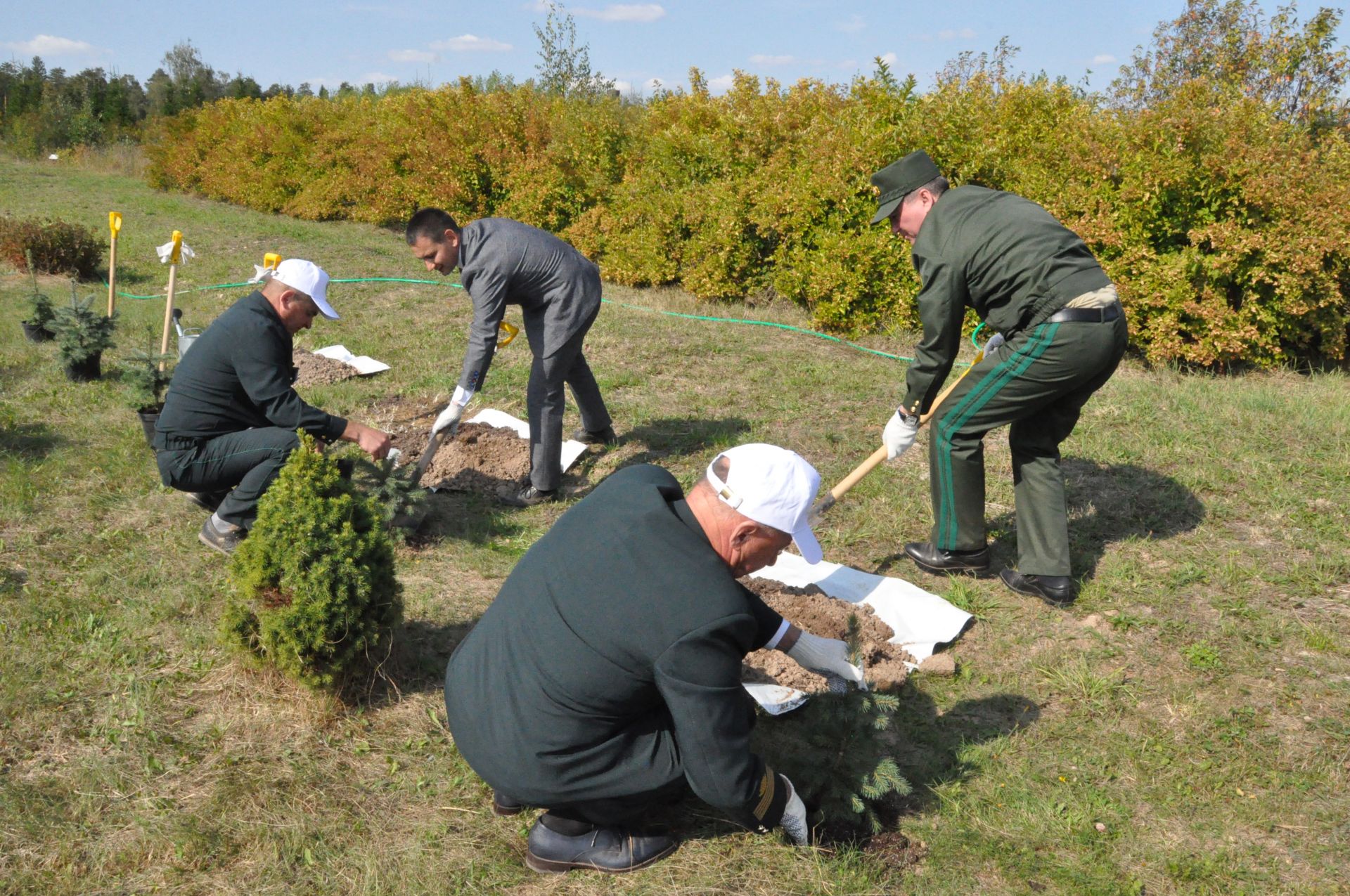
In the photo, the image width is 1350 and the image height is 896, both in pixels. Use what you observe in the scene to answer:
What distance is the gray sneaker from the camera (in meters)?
4.32

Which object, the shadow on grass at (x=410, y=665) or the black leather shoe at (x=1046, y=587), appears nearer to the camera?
the shadow on grass at (x=410, y=665)

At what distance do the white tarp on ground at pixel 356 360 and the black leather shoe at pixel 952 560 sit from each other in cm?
510

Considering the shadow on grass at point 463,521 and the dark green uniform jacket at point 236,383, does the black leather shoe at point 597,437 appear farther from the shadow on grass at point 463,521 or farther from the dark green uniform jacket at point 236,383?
the dark green uniform jacket at point 236,383

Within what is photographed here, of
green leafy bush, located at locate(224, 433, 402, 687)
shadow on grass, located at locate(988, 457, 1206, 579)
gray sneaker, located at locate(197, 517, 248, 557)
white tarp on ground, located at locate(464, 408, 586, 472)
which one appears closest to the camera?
green leafy bush, located at locate(224, 433, 402, 687)

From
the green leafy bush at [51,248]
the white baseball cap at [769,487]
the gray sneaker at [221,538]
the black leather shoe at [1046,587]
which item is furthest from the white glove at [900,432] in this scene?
the green leafy bush at [51,248]

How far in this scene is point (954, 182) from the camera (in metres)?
8.20

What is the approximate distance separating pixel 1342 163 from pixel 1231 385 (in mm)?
1972

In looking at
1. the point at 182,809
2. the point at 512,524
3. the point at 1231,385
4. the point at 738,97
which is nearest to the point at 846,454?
the point at 512,524

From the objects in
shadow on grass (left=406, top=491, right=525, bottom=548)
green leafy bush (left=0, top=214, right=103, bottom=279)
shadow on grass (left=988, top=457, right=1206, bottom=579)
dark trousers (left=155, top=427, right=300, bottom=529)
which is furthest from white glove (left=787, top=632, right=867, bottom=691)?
green leafy bush (left=0, top=214, right=103, bottom=279)

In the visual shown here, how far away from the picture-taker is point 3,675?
3.31 metres

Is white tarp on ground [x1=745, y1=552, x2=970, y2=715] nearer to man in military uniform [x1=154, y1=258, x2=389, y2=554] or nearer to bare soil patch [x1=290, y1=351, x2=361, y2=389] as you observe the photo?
man in military uniform [x1=154, y1=258, x2=389, y2=554]

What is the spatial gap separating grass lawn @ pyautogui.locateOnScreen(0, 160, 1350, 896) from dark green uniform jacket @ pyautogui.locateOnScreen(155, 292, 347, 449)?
0.70 metres

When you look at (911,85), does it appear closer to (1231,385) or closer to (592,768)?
(1231,385)

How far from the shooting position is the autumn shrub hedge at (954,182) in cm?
683
